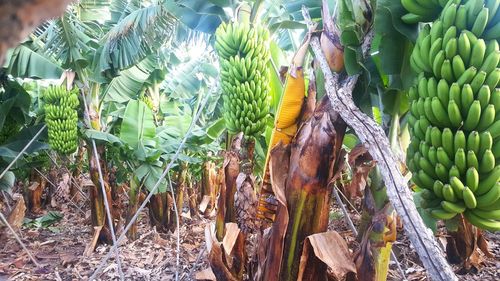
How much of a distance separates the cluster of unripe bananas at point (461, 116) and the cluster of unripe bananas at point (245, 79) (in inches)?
40.6

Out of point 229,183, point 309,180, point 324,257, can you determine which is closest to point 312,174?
point 309,180

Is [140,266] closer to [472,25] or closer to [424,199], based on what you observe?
[424,199]

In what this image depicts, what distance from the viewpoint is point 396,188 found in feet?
2.46

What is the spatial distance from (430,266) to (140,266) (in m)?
2.69

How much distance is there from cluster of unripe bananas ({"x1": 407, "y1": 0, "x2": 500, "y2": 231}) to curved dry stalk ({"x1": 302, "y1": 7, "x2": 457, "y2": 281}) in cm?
19

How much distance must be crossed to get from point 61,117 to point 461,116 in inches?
115

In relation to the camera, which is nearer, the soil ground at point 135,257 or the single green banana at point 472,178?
the single green banana at point 472,178

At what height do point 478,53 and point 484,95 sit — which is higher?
point 478,53

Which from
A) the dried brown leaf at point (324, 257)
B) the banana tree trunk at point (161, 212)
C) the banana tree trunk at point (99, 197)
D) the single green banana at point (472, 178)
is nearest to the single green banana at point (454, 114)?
the single green banana at point (472, 178)

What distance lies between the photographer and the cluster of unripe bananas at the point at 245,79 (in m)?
1.94

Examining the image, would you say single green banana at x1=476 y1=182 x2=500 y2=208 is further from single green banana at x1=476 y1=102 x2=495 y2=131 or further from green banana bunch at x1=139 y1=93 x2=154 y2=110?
green banana bunch at x1=139 y1=93 x2=154 y2=110

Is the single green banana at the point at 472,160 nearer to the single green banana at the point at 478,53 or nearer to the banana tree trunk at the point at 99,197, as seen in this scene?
the single green banana at the point at 478,53

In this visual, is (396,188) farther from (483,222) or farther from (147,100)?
(147,100)

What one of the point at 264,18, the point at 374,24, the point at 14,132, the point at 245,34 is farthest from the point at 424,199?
the point at 14,132
